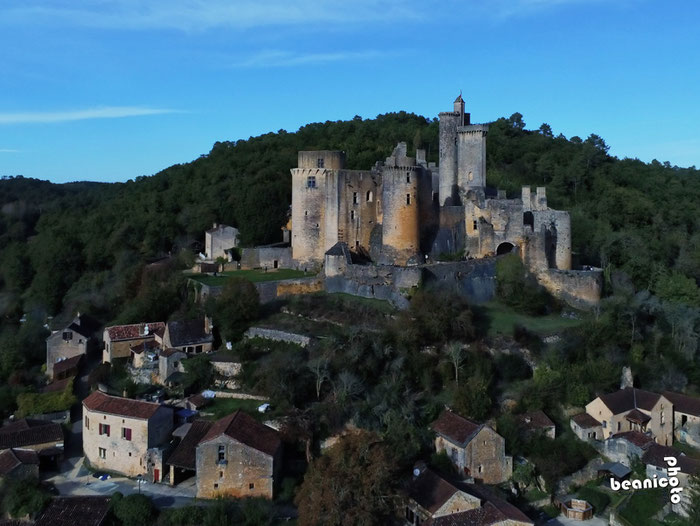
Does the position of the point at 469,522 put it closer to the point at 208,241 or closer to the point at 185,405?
the point at 185,405

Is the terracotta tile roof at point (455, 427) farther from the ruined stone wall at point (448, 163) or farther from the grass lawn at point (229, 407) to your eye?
the ruined stone wall at point (448, 163)

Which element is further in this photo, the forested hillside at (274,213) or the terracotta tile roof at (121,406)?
the forested hillside at (274,213)

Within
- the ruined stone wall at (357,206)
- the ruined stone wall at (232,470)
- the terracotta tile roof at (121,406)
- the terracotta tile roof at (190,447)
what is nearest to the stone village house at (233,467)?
the ruined stone wall at (232,470)

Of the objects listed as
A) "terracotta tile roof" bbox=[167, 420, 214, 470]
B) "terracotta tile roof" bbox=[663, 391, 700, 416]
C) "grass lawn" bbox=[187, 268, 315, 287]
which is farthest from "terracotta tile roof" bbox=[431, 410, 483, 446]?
"grass lawn" bbox=[187, 268, 315, 287]

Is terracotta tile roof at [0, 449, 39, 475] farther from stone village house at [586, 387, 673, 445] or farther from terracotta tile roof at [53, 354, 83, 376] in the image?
stone village house at [586, 387, 673, 445]

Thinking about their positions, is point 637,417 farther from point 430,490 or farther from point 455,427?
point 430,490
